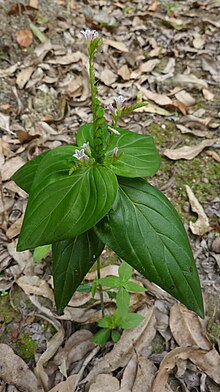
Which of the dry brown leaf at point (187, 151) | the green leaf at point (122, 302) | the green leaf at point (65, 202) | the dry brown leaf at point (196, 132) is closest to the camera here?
the green leaf at point (65, 202)

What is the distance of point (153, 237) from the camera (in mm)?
927

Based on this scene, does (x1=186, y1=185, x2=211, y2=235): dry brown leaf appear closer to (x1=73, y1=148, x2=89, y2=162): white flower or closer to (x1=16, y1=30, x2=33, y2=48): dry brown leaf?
(x1=73, y1=148, x2=89, y2=162): white flower

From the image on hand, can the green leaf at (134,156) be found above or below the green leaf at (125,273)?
above

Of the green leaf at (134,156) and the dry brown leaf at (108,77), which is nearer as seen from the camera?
the green leaf at (134,156)

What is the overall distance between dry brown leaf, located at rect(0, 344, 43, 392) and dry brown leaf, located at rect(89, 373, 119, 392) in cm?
16

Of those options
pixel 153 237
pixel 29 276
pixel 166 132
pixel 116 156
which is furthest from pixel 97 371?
pixel 166 132

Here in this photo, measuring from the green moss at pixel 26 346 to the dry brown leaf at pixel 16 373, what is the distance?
3cm

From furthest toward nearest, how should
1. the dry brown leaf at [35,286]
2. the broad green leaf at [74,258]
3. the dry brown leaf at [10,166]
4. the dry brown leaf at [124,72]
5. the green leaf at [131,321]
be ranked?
the dry brown leaf at [124,72]
the dry brown leaf at [10,166]
the dry brown leaf at [35,286]
the green leaf at [131,321]
the broad green leaf at [74,258]

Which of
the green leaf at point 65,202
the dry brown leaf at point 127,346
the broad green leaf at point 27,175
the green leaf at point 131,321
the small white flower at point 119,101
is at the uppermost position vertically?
the small white flower at point 119,101

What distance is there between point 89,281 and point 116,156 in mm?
721

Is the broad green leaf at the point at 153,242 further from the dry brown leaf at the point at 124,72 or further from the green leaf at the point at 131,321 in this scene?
the dry brown leaf at the point at 124,72

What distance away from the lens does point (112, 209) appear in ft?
3.09

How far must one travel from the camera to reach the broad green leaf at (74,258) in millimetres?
1043

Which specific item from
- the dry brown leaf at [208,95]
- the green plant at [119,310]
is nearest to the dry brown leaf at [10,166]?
the green plant at [119,310]
